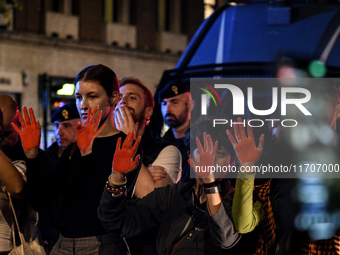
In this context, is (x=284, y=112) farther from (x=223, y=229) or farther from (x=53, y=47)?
(x=53, y=47)

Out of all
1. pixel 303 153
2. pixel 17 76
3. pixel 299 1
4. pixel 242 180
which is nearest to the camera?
pixel 242 180

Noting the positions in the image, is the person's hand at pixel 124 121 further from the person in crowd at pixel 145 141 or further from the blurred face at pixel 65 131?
the blurred face at pixel 65 131

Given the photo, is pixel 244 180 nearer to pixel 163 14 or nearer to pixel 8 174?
pixel 8 174

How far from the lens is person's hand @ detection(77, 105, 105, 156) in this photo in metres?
2.94

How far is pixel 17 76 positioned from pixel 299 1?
504 inches

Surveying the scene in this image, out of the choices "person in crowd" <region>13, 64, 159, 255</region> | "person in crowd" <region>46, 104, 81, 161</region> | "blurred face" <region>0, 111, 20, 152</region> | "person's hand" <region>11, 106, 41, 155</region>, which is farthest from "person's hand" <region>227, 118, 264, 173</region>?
"person in crowd" <region>46, 104, 81, 161</region>

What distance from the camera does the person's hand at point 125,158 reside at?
275cm

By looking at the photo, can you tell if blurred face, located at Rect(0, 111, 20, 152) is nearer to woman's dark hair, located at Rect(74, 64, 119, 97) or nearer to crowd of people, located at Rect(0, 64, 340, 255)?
crowd of people, located at Rect(0, 64, 340, 255)

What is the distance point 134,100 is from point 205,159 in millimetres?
1265

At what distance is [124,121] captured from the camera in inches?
139

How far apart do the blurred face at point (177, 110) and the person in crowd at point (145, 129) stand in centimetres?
76

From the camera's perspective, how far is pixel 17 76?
17.0 metres

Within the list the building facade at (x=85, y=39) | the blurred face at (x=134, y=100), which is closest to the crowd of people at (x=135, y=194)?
the blurred face at (x=134, y=100)

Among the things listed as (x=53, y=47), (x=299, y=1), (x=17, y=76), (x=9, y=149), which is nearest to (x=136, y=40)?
(x=53, y=47)
